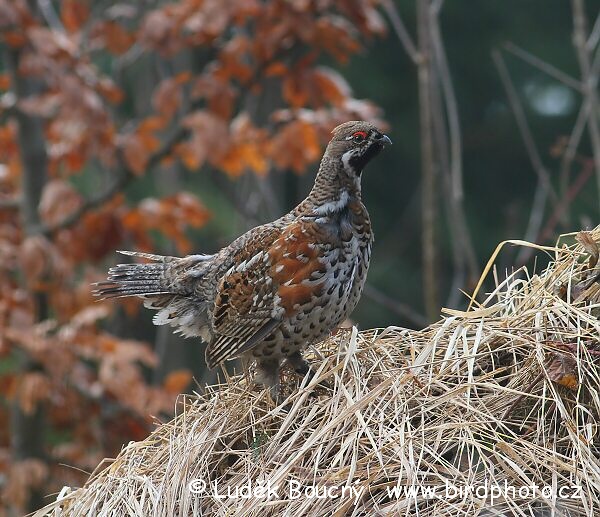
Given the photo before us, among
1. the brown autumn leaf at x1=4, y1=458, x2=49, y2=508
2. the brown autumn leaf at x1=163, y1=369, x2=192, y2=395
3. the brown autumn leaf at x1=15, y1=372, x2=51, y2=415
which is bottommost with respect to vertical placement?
the brown autumn leaf at x1=163, y1=369, x2=192, y2=395

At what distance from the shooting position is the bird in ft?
10.1

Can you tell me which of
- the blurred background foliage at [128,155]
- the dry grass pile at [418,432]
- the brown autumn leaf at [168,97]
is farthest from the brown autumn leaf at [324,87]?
the dry grass pile at [418,432]

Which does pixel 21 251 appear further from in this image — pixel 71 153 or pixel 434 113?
pixel 434 113

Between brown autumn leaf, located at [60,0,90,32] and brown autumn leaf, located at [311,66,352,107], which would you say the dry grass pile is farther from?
brown autumn leaf, located at [60,0,90,32]

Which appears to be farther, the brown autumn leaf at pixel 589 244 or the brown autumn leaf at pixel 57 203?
the brown autumn leaf at pixel 57 203

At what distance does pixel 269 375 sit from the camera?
298 centimetres

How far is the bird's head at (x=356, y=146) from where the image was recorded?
3.23 meters

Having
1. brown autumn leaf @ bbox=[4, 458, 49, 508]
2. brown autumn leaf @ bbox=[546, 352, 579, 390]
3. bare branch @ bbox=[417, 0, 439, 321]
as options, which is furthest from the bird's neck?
brown autumn leaf @ bbox=[4, 458, 49, 508]

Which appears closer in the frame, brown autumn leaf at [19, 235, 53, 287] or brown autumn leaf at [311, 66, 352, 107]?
brown autumn leaf at [19, 235, 53, 287]

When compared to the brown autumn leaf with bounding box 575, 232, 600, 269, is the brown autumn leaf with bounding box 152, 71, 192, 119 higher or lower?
higher

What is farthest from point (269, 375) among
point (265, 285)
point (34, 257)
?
point (34, 257)

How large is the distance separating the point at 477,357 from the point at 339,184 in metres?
0.90

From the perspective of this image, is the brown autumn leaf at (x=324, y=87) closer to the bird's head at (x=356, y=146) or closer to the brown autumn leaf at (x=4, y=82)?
the brown autumn leaf at (x=4, y=82)

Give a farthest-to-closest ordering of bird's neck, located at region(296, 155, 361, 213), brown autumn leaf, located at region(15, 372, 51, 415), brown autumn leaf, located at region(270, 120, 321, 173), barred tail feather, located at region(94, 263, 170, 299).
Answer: brown autumn leaf, located at region(270, 120, 321, 173), brown autumn leaf, located at region(15, 372, 51, 415), barred tail feather, located at region(94, 263, 170, 299), bird's neck, located at region(296, 155, 361, 213)
